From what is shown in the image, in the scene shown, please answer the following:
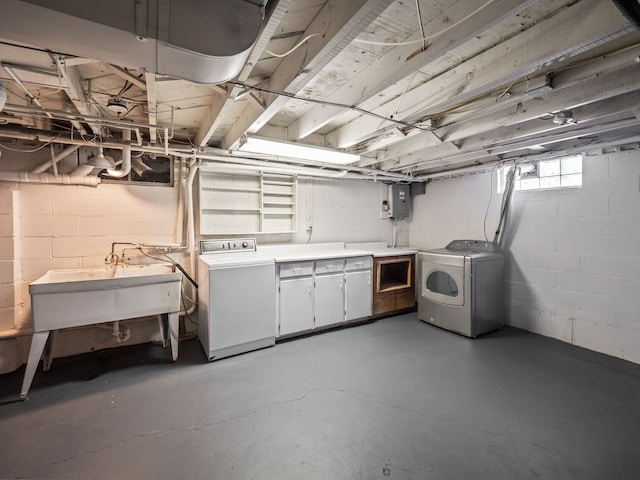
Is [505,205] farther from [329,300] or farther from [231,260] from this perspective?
[231,260]

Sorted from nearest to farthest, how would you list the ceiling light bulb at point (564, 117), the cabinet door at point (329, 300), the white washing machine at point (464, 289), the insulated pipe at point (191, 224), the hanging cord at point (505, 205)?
the ceiling light bulb at point (564, 117)
the insulated pipe at point (191, 224)
the white washing machine at point (464, 289)
the cabinet door at point (329, 300)
the hanging cord at point (505, 205)

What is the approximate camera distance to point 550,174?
341cm

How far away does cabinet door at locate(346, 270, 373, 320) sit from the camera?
146 inches

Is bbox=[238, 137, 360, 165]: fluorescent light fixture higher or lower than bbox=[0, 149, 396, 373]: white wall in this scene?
higher

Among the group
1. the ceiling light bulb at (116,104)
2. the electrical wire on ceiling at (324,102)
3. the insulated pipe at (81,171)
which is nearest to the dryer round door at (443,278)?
the electrical wire on ceiling at (324,102)

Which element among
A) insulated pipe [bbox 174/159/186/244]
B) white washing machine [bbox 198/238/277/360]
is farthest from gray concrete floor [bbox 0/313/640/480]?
insulated pipe [bbox 174/159/186/244]

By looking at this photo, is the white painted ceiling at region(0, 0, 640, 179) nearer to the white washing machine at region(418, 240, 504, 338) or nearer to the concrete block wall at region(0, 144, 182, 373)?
the concrete block wall at region(0, 144, 182, 373)

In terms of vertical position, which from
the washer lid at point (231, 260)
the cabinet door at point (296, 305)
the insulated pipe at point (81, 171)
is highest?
the insulated pipe at point (81, 171)

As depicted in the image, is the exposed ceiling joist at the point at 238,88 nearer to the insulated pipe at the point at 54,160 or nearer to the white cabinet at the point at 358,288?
the insulated pipe at the point at 54,160

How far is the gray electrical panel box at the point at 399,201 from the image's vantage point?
15.6 feet

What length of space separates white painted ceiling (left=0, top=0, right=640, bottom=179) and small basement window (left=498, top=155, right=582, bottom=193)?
296 mm

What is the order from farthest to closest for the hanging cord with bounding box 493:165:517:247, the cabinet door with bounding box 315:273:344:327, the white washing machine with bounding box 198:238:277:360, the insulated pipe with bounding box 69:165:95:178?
the hanging cord with bounding box 493:165:517:247, the cabinet door with bounding box 315:273:344:327, the white washing machine with bounding box 198:238:277:360, the insulated pipe with bounding box 69:165:95:178

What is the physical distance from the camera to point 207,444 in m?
1.77

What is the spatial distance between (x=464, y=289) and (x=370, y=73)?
2713 mm
